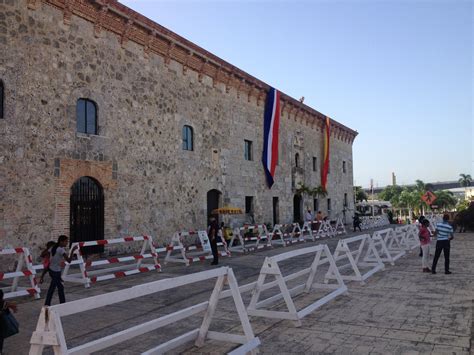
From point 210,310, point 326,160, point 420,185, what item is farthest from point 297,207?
point 420,185

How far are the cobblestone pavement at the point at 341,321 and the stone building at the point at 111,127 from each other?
3.71m

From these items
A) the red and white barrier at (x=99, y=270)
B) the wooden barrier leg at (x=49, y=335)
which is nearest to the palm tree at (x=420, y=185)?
the red and white barrier at (x=99, y=270)

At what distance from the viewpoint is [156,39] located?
15.5m

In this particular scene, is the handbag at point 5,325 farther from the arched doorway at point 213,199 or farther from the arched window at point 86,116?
the arched doorway at point 213,199

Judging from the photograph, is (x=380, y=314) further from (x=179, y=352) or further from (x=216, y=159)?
(x=216, y=159)

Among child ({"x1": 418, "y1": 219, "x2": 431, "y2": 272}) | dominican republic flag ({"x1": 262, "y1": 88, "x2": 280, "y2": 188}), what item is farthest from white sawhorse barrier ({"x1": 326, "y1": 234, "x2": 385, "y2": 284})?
dominican republic flag ({"x1": 262, "y1": 88, "x2": 280, "y2": 188})

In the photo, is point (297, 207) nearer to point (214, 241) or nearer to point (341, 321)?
point (214, 241)

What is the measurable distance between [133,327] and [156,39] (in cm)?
1339

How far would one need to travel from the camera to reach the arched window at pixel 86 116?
12711 millimetres

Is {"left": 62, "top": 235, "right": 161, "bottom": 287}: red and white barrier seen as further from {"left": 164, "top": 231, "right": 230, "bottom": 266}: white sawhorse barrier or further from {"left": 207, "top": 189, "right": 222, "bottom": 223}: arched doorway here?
{"left": 207, "top": 189, "right": 222, "bottom": 223}: arched doorway

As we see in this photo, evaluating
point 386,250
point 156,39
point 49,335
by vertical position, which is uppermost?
point 156,39

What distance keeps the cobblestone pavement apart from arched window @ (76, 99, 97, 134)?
5441 mm

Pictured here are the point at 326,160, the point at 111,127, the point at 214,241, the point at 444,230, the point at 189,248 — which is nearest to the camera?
the point at 444,230

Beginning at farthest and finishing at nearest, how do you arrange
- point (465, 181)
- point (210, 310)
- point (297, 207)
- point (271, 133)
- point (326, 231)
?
point (465, 181) → point (297, 207) → point (271, 133) → point (326, 231) → point (210, 310)
